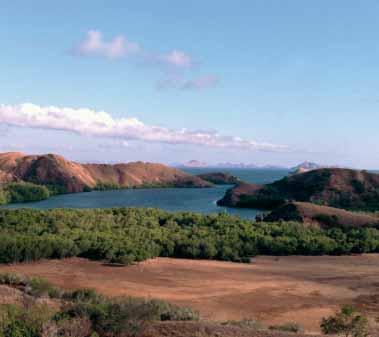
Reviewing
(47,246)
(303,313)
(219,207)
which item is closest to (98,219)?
(47,246)

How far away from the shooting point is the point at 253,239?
4769 centimetres

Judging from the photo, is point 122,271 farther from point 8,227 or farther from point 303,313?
point 8,227

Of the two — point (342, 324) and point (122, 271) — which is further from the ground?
point (342, 324)

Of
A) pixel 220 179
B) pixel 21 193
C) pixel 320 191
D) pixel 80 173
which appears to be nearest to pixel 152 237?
pixel 320 191

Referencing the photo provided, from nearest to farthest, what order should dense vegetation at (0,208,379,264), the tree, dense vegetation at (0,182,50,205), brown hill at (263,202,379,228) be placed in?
the tree → dense vegetation at (0,208,379,264) → brown hill at (263,202,379,228) → dense vegetation at (0,182,50,205)

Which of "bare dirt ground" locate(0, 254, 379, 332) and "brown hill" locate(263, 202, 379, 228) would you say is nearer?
"bare dirt ground" locate(0, 254, 379, 332)

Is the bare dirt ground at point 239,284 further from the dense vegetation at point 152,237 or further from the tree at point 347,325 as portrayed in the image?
the tree at point 347,325

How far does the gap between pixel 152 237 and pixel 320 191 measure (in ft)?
220

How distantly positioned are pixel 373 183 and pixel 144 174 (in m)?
88.6

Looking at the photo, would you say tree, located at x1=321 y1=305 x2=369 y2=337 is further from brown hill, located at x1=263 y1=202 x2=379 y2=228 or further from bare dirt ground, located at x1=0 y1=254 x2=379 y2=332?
brown hill, located at x1=263 y1=202 x2=379 y2=228

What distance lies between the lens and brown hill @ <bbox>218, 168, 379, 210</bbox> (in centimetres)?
9912

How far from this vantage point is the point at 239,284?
1227 inches

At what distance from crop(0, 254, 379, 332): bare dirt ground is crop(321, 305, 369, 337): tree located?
14.7 ft

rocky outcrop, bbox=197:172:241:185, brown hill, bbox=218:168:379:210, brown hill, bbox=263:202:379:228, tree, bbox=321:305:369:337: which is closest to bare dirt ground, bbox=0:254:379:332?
tree, bbox=321:305:369:337
